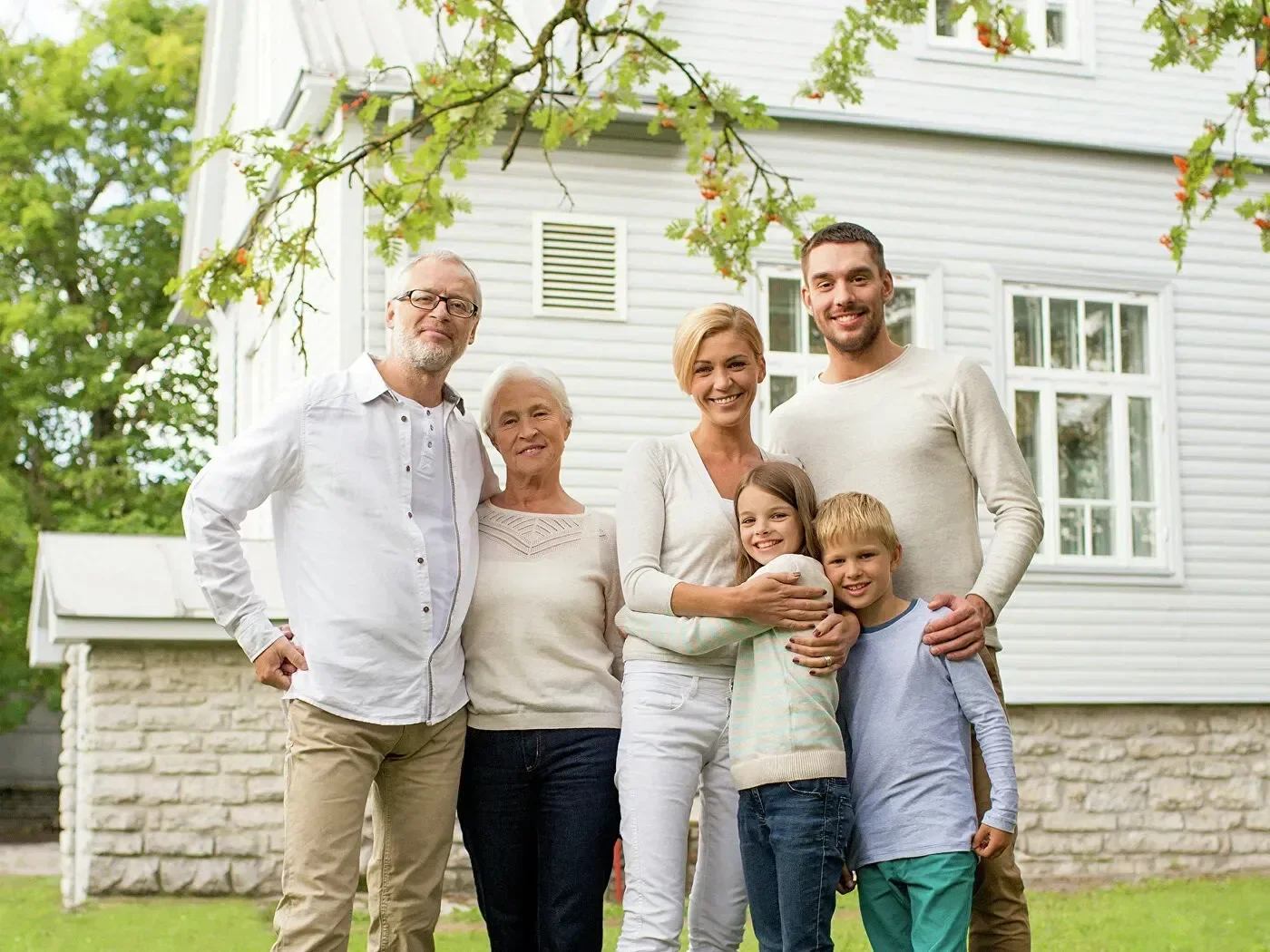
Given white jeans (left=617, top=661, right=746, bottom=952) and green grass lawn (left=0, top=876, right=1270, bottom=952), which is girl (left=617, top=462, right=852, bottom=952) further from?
green grass lawn (left=0, top=876, right=1270, bottom=952)

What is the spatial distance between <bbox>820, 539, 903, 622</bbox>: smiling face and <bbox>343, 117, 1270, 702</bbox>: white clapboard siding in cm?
567

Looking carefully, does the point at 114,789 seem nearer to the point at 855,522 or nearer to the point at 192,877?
the point at 192,877

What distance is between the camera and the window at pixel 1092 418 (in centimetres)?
1022

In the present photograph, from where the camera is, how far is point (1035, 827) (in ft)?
32.1

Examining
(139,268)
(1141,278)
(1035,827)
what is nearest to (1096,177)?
(1141,278)

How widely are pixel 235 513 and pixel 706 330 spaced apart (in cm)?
112

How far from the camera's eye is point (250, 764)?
8.46m

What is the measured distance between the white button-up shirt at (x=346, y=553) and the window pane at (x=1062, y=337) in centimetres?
740

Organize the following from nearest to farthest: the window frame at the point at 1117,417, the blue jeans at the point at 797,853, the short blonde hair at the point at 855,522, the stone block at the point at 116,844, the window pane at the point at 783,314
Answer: the blue jeans at the point at 797,853 → the short blonde hair at the point at 855,522 → the stone block at the point at 116,844 → the window pane at the point at 783,314 → the window frame at the point at 1117,417

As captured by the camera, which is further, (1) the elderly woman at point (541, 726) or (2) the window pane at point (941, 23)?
(2) the window pane at point (941, 23)

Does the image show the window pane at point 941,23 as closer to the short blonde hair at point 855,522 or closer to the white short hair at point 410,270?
the white short hair at point 410,270

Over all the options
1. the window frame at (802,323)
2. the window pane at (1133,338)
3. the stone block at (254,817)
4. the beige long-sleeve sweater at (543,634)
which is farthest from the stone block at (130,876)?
the window pane at (1133,338)

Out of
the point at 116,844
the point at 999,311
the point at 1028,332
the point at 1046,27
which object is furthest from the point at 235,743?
the point at 1046,27

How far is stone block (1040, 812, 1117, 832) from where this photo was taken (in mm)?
9812
